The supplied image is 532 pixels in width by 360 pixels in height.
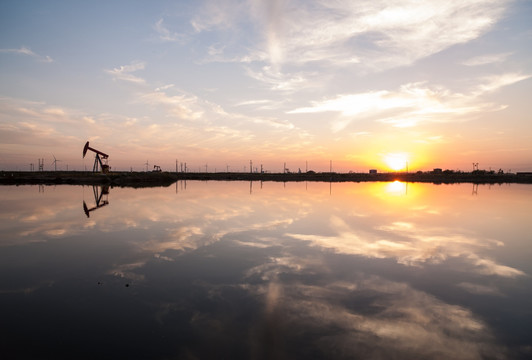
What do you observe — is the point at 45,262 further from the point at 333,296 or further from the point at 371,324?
the point at 371,324

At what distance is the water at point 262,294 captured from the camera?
30.6 ft

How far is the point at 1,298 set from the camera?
12242mm

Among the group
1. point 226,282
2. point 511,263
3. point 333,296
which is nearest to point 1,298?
point 226,282

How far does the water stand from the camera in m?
→ 9.33

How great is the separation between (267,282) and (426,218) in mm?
28176

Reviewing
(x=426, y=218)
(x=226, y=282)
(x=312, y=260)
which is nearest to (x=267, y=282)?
(x=226, y=282)

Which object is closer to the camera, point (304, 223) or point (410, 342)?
point (410, 342)

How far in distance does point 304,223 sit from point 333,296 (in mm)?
17991

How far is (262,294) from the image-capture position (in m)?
13.0

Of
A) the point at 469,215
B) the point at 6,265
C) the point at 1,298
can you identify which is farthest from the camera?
the point at 469,215

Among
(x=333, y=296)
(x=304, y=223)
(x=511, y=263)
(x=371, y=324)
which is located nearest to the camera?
(x=371, y=324)

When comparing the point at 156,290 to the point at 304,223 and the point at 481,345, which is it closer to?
the point at 481,345

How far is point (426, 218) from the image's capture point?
35.7 meters

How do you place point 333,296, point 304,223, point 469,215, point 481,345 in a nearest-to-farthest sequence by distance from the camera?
point 481,345 → point 333,296 → point 304,223 → point 469,215
